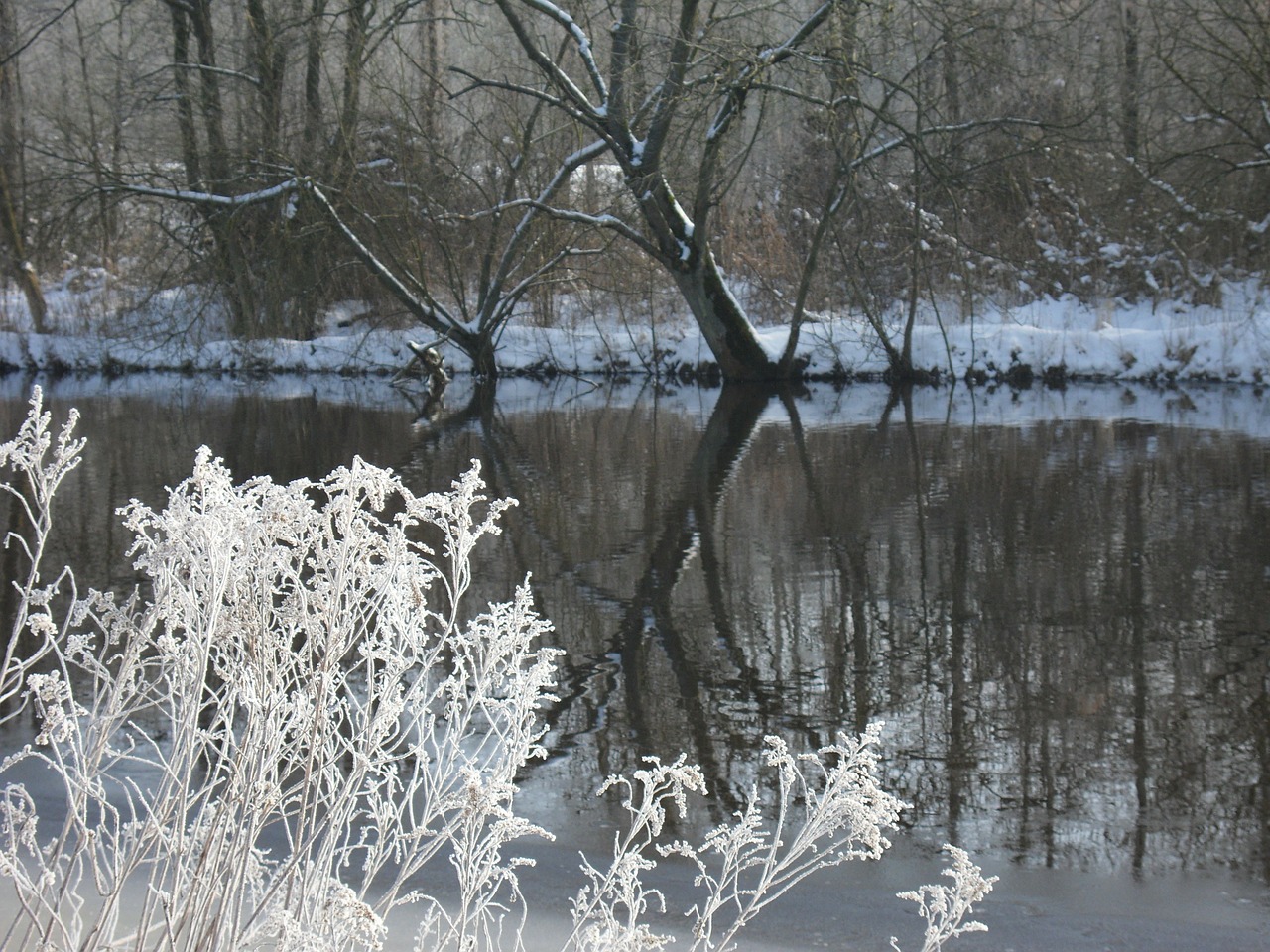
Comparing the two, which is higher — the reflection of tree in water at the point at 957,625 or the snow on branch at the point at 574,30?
the snow on branch at the point at 574,30

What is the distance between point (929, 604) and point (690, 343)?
48.8 ft

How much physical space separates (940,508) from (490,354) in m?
13.0

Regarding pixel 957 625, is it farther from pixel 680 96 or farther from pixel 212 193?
pixel 212 193

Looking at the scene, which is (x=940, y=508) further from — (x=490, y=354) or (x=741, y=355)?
(x=490, y=354)

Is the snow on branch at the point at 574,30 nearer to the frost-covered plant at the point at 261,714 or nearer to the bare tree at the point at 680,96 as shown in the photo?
the bare tree at the point at 680,96

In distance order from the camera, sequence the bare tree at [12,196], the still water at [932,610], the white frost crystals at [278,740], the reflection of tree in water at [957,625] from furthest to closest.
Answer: the bare tree at [12,196] → the reflection of tree in water at [957,625] → the still water at [932,610] → the white frost crystals at [278,740]

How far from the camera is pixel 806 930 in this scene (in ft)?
9.86

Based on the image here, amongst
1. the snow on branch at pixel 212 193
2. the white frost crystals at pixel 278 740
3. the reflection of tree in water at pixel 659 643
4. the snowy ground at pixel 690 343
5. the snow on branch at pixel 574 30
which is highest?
the snow on branch at pixel 574 30

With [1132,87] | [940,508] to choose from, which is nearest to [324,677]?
[940,508]

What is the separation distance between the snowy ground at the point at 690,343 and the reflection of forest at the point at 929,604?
241 inches

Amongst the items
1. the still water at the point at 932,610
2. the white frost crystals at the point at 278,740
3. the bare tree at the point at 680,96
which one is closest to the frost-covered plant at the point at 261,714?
the white frost crystals at the point at 278,740

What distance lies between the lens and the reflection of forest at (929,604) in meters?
3.93

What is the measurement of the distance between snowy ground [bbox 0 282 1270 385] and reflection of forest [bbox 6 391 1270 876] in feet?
20.1

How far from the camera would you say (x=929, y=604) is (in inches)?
241
